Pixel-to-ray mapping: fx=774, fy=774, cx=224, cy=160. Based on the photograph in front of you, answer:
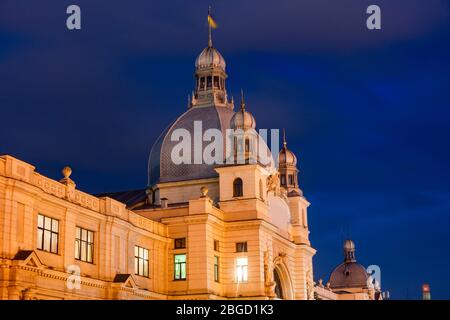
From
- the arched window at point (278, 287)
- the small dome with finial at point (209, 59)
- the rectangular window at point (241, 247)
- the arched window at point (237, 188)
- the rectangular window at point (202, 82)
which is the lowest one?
the arched window at point (278, 287)

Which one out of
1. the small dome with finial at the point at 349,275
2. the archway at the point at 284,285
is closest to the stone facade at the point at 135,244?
the archway at the point at 284,285

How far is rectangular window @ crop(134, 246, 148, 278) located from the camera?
64681 millimetres

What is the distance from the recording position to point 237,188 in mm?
74000

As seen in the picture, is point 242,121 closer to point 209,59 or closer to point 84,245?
point 209,59

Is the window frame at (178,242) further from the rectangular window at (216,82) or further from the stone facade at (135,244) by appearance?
the rectangular window at (216,82)

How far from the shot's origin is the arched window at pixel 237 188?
73750 millimetres

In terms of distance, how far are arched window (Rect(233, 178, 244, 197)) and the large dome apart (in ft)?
11.8

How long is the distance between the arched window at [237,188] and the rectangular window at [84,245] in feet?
62.8

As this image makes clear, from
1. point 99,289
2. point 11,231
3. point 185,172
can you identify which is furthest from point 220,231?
point 11,231

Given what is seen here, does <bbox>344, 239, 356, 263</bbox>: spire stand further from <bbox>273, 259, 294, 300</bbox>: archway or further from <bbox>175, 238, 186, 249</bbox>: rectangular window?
<bbox>175, 238, 186, 249</bbox>: rectangular window

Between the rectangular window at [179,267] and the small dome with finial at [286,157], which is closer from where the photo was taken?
the rectangular window at [179,267]

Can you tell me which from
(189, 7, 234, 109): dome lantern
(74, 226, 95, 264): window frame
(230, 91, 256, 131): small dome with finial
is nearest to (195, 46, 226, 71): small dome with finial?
(189, 7, 234, 109): dome lantern

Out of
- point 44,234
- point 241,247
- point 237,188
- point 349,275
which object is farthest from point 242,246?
point 349,275

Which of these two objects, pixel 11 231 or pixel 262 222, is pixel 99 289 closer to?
pixel 11 231
